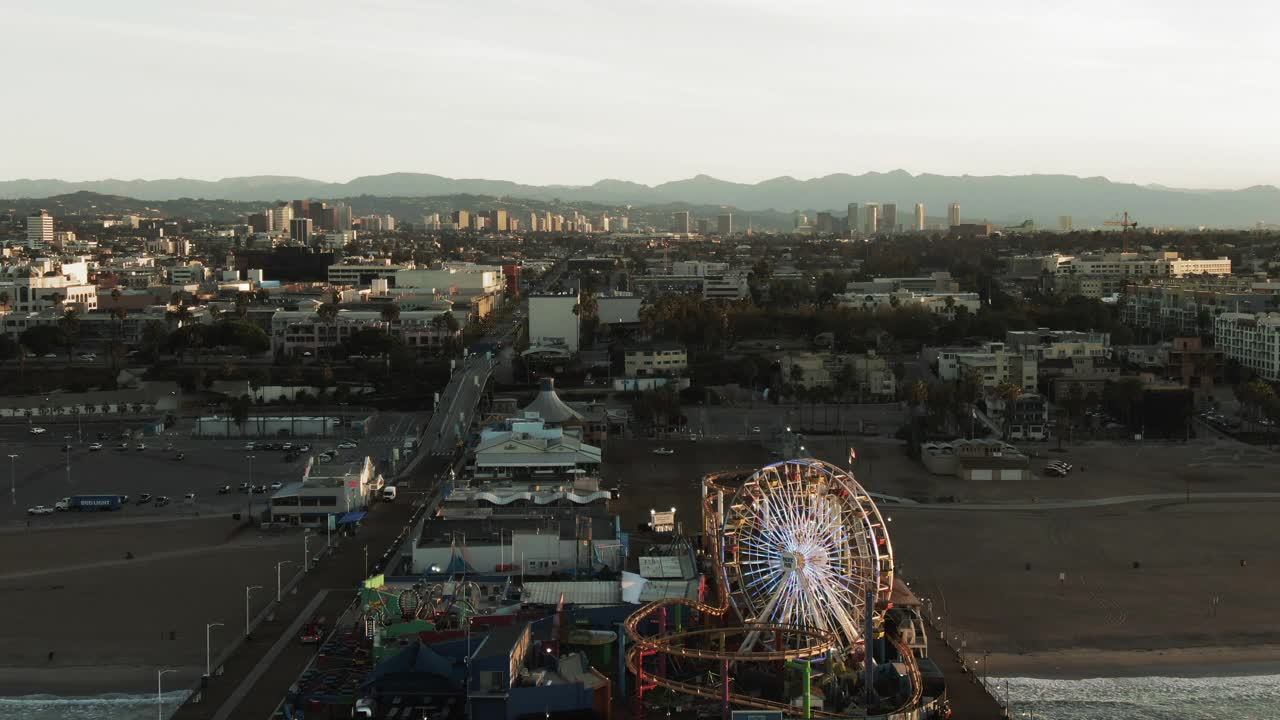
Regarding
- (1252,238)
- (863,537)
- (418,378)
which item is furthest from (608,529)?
(1252,238)

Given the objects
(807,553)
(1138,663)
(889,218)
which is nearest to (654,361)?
(1138,663)

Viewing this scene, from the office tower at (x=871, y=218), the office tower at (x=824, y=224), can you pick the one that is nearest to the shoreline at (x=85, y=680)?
the office tower at (x=824, y=224)

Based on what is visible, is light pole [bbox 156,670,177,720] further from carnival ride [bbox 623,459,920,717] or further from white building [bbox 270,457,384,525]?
white building [bbox 270,457,384,525]

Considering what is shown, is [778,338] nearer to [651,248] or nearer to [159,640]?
[159,640]

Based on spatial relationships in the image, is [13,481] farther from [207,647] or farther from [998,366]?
[998,366]

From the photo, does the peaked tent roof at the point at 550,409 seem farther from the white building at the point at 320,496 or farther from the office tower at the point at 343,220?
the office tower at the point at 343,220

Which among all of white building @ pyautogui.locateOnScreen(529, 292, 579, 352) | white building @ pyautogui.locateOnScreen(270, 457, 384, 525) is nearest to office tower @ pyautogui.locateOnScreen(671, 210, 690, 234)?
white building @ pyautogui.locateOnScreen(529, 292, 579, 352)
